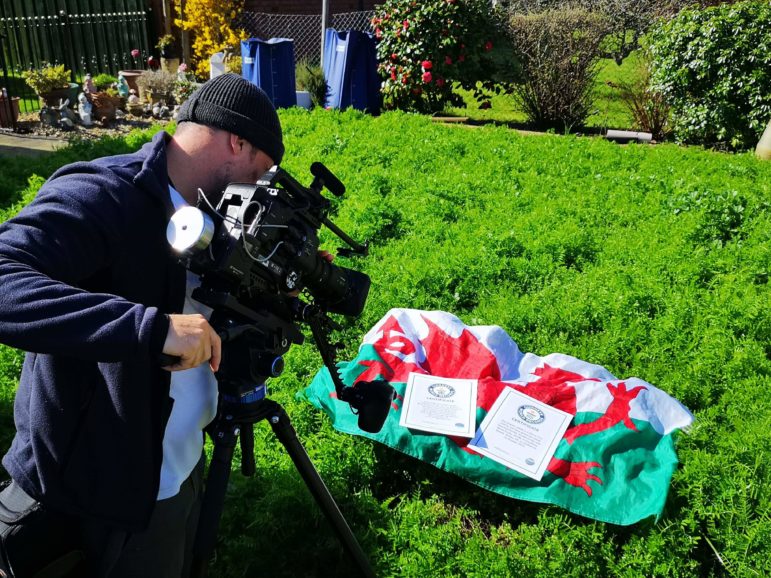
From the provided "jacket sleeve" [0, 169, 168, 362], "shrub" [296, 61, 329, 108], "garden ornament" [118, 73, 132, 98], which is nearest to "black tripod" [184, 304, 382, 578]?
"jacket sleeve" [0, 169, 168, 362]

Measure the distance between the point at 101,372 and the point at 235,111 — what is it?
82 cm

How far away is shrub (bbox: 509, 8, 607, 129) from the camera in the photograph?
9.84m

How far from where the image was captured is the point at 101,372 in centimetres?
180

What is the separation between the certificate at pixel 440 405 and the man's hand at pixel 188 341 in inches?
77.6

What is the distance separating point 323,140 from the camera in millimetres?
8180

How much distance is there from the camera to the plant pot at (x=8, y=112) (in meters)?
10.1

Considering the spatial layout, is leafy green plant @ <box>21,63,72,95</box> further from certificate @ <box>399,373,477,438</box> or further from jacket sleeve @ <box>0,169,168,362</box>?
jacket sleeve @ <box>0,169,168,362</box>

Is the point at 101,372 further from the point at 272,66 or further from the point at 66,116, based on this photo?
the point at 66,116

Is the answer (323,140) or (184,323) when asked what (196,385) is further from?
(323,140)

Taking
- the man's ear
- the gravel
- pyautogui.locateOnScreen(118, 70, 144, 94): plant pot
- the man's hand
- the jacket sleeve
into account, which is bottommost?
the gravel

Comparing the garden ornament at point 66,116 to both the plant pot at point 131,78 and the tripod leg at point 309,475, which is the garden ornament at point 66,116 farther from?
the tripod leg at point 309,475

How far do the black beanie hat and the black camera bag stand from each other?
1187 millimetres

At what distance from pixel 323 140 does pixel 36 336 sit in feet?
22.9

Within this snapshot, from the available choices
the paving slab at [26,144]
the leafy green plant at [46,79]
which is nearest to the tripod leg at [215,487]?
the paving slab at [26,144]
